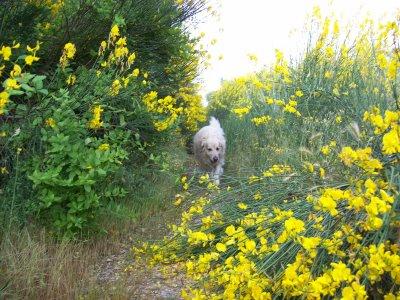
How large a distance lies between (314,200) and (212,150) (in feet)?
16.9

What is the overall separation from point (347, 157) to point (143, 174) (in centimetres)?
359

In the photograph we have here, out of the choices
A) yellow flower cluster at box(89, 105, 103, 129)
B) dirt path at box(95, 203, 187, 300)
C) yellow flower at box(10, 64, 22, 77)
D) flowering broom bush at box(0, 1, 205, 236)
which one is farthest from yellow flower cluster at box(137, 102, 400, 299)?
yellow flower at box(10, 64, 22, 77)

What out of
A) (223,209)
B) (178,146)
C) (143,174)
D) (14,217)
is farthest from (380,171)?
(178,146)

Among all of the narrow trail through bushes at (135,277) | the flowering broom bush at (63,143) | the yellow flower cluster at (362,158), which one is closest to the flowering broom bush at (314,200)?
the yellow flower cluster at (362,158)

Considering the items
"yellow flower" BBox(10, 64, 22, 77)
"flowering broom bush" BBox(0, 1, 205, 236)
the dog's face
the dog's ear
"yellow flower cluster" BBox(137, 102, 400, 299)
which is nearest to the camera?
"yellow flower cluster" BBox(137, 102, 400, 299)

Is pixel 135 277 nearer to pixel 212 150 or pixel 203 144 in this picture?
pixel 212 150

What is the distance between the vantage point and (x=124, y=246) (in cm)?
387

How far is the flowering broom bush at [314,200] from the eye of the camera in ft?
5.38

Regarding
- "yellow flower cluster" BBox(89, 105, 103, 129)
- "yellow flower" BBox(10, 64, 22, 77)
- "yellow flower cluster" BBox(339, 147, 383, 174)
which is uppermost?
"yellow flower cluster" BBox(89, 105, 103, 129)

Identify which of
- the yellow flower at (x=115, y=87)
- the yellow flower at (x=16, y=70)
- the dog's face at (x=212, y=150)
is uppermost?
the dog's face at (x=212, y=150)

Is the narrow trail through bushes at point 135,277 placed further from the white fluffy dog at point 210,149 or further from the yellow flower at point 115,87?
the white fluffy dog at point 210,149

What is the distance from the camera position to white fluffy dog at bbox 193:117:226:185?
740 cm

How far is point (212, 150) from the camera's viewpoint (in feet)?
24.2

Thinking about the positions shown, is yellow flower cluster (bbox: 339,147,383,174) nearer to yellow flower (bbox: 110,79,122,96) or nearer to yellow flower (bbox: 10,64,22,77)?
yellow flower (bbox: 10,64,22,77)
